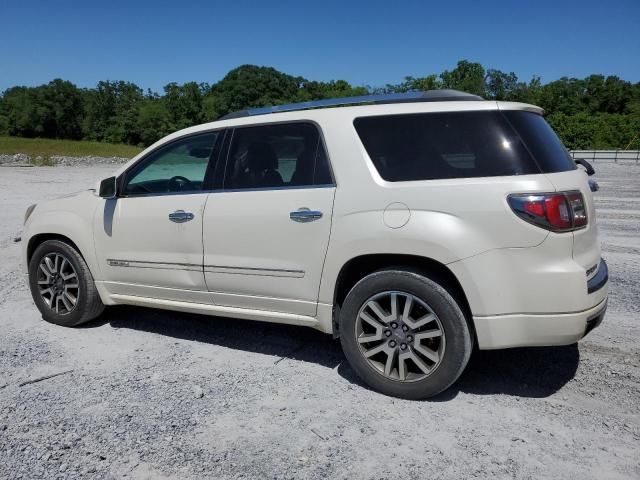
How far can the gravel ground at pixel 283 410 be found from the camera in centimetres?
287

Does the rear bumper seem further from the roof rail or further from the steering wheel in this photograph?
the steering wheel

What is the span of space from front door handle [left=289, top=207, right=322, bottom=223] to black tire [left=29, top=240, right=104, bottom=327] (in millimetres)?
2250

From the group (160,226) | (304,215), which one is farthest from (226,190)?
(304,215)

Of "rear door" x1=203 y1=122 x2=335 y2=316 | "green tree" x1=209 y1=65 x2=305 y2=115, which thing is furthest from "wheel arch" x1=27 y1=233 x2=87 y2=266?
"green tree" x1=209 y1=65 x2=305 y2=115

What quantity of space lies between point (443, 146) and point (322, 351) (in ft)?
6.41

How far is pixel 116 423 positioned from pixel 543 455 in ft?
7.99

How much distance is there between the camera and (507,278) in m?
3.20

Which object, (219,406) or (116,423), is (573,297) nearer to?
(219,406)

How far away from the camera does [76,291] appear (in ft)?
16.7

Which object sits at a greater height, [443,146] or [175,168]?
[443,146]

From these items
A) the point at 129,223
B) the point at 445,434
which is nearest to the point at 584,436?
the point at 445,434

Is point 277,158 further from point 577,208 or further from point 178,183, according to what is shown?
point 577,208

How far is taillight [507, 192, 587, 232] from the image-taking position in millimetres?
3139

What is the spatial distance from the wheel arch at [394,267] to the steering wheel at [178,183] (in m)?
1.56
